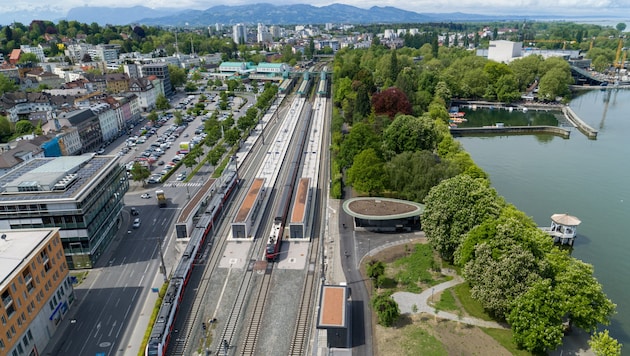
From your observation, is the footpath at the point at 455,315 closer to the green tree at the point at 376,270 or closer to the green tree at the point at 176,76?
the green tree at the point at 376,270

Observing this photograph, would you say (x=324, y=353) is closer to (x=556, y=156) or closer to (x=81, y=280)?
(x=81, y=280)

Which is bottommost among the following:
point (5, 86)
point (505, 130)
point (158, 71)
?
point (505, 130)

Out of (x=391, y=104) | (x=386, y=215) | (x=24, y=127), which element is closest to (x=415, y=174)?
(x=386, y=215)

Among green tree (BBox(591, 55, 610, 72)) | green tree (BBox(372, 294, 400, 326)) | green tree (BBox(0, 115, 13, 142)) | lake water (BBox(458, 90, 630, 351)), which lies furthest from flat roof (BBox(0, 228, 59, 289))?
green tree (BBox(591, 55, 610, 72))

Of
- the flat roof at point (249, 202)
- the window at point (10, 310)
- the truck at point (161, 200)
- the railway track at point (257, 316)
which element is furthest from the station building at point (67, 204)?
the railway track at point (257, 316)

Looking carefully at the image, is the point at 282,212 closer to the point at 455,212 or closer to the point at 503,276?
the point at 455,212

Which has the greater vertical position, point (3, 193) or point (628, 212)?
point (3, 193)

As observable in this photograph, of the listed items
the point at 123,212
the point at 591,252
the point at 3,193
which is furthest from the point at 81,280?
the point at 591,252
